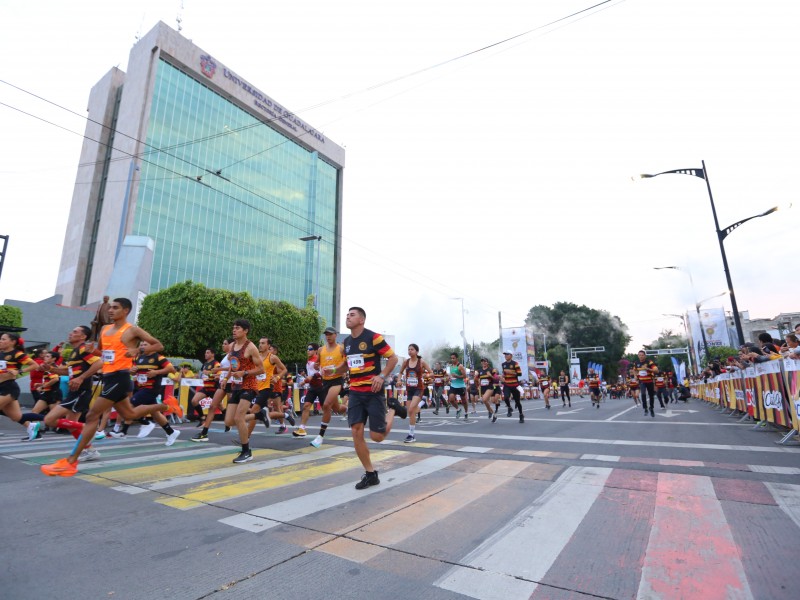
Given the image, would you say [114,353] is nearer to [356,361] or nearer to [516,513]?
[356,361]

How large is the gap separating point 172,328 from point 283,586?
31.5m

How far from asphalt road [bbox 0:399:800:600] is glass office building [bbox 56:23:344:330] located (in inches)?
1562

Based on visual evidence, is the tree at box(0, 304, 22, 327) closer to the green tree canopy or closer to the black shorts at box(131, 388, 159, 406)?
the green tree canopy

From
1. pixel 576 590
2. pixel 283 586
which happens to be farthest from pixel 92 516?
pixel 576 590

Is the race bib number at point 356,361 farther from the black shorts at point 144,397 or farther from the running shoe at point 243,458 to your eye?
the black shorts at point 144,397

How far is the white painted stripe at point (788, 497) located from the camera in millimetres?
3135

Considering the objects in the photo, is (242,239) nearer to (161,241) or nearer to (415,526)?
(161,241)

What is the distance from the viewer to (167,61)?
53656 mm

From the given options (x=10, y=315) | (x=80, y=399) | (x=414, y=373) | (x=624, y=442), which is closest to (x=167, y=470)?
(x=80, y=399)

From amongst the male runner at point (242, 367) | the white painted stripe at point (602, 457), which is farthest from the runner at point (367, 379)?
the white painted stripe at point (602, 457)

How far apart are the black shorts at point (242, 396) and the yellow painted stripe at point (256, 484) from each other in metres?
1.36

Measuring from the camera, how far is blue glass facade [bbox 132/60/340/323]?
4919cm

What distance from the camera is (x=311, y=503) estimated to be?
3.55m

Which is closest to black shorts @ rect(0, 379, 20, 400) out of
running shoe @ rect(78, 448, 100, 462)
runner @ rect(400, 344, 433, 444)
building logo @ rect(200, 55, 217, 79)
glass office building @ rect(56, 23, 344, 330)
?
running shoe @ rect(78, 448, 100, 462)
